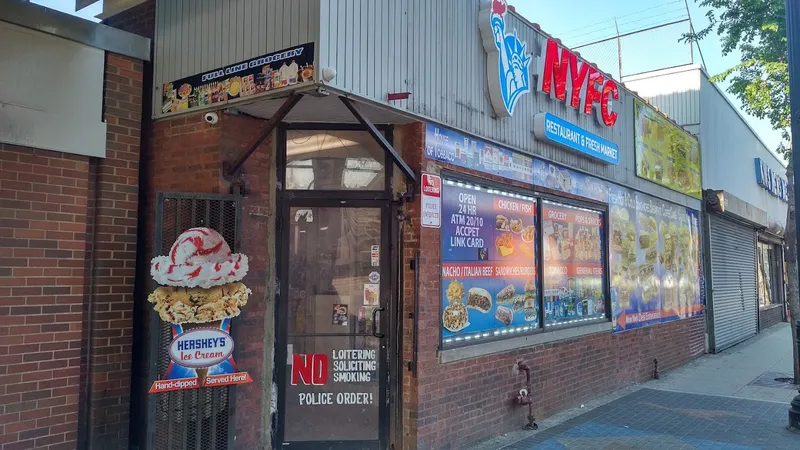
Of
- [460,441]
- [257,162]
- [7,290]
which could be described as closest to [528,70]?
[257,162]

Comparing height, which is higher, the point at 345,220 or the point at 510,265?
the point at 345,220

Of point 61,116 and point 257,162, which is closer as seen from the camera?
point 61,116

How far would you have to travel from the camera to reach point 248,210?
5.43 meters

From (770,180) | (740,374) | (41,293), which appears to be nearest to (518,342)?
(41,293)

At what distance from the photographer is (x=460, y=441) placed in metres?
6.09

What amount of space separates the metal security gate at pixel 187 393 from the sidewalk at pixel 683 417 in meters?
2.67

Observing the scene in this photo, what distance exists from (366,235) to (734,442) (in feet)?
15.1

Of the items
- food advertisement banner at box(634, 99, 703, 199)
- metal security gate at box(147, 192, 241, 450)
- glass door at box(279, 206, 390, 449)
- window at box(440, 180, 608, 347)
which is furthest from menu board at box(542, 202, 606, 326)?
metal security gate at box(147, 192, 241, 450)

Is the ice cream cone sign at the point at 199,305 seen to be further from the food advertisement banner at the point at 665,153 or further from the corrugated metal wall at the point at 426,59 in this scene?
the food advertisement banner at the point at 665,153

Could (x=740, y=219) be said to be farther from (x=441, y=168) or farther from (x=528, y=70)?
(x=441, y=168)

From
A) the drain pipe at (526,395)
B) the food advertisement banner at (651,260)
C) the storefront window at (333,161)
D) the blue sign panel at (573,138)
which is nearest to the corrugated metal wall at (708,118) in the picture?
the food advertisement banner at (651,260)

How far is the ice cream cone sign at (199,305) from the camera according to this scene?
470 cm

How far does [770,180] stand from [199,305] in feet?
71.0

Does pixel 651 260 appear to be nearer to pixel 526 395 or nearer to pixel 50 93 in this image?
pixel 526 395
